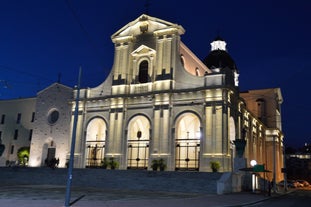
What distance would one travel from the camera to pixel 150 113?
3738 centimetres

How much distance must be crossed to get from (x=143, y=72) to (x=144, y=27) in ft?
18.1

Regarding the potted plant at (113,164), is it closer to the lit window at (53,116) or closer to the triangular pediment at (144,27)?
the lit window at (53,116)

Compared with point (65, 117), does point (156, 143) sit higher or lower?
lower

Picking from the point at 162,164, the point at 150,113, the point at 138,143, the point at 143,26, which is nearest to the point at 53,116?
the point at 138,143

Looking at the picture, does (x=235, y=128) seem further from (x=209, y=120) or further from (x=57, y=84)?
(x=57, y=84)

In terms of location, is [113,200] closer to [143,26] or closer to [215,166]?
[215,166]

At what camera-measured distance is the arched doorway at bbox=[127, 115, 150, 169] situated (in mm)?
38938

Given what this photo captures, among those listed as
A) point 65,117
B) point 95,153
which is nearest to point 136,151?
point 95,153

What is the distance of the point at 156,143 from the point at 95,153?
31.4 feet

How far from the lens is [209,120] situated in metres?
34.0

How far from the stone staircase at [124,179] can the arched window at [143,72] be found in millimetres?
12935

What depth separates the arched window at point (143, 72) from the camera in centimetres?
3950

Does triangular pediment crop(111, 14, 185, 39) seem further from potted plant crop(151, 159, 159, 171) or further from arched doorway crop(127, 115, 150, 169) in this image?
potted plant crop(151, 159, 159, 171)

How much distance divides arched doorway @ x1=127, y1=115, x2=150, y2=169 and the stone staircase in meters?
7.63
